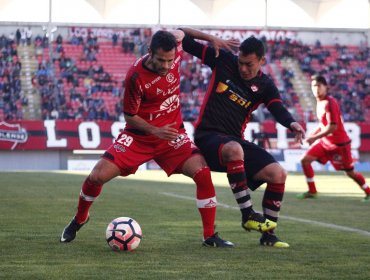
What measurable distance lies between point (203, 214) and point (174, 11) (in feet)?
152

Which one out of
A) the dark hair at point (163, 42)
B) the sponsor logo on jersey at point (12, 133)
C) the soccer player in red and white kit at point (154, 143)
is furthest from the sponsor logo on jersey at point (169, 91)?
the sponsor logo on jersey at point (12, 133)

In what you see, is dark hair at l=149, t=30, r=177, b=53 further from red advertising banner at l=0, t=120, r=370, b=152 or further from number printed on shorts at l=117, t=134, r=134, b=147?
red advertising banner at l=0, t=120, r=370, b=152

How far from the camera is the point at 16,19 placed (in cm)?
5297

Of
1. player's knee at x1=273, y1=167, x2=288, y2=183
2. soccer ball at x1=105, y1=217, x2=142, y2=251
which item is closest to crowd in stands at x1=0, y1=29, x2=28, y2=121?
player's knee at x1=273, y1=167, x2=288, y2=183

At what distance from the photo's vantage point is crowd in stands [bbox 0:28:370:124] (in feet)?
137

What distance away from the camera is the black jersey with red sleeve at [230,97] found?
29.6 ft

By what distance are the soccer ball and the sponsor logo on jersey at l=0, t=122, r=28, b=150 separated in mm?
30817

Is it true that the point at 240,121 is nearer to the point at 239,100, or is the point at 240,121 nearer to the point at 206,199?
the point at 239,100

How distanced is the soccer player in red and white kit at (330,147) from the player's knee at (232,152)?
8572 millimetres

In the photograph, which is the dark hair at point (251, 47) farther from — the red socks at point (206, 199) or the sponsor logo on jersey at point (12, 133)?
the sponsor logo on jersey at point (12, 133)

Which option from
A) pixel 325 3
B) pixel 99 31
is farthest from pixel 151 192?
pixel 325 3

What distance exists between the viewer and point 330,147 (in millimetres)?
18062

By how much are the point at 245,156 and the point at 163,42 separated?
159 centimetres

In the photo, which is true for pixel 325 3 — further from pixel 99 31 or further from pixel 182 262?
pixel 182 262
